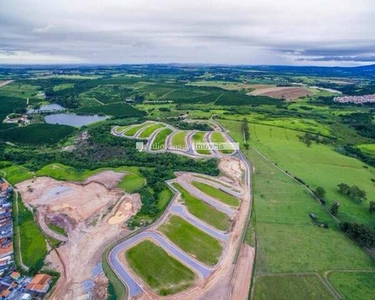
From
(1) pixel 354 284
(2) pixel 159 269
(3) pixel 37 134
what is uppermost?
(3) pixel 37 134

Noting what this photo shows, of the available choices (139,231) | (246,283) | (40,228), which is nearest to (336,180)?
(246,283)

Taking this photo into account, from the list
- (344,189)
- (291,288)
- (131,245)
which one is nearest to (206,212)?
(131,245)

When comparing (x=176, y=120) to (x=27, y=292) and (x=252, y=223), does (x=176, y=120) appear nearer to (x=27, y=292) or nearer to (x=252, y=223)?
(x=252, y=223)

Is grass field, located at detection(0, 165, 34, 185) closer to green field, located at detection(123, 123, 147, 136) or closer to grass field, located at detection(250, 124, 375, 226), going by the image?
green field, located at detection(123, 123, 147, 136)

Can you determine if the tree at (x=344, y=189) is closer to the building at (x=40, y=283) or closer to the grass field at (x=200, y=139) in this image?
the grass field at (x=200, y=139)

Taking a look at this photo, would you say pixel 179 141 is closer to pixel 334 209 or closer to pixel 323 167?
pixel 323 167

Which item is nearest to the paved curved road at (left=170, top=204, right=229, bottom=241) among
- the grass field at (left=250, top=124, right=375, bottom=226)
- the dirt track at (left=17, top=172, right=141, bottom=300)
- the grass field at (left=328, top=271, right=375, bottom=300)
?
the dirt track at (left=17, top=172, right=141, bottom=300)
